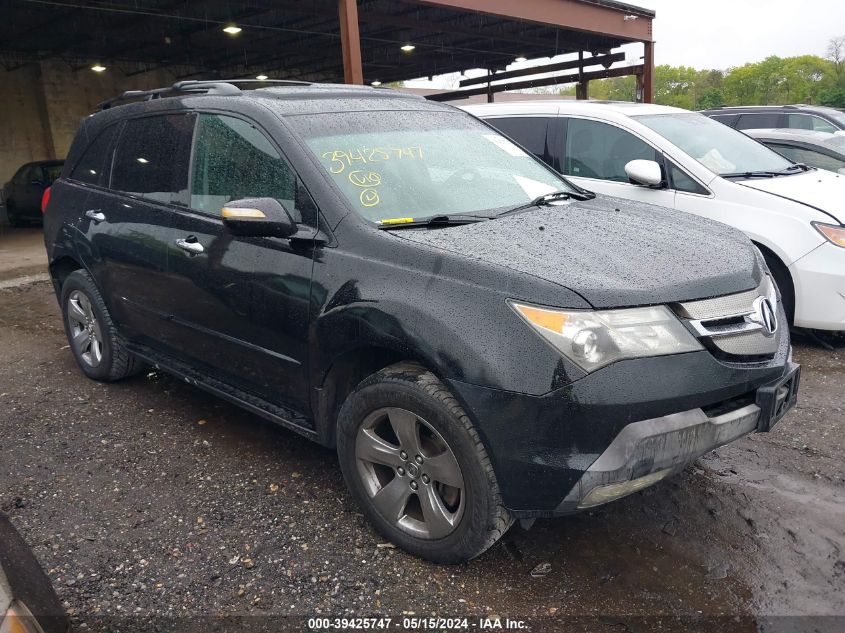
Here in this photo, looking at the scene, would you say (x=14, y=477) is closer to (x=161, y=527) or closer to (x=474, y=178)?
(x=161, y=527)

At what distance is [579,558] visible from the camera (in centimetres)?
282

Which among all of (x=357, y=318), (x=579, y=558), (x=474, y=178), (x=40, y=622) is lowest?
(x=579, y=558)

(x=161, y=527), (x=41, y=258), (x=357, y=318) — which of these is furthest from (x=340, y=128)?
(x=41, y=258)

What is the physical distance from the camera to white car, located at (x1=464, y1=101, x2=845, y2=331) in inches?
191

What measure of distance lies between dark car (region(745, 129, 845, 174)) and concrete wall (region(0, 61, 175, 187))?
18329 millimetres

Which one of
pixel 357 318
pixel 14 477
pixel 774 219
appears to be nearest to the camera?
pixel 357 318

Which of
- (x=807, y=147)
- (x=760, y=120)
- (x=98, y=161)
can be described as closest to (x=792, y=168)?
(x=807, y=147)

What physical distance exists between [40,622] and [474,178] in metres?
2.46

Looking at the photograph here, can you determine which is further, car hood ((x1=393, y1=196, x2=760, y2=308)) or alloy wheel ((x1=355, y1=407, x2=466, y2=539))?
alloy wheel ((x1=355, y1=407, x2=466, y2=539))

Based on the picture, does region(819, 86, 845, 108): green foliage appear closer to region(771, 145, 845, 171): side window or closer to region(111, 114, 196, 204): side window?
region(771, 145, 845, 171): side window

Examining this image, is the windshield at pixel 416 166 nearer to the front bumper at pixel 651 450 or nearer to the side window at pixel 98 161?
the front bumper at pixel 651 450

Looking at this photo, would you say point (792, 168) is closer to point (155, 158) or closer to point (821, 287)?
point (821, 287)

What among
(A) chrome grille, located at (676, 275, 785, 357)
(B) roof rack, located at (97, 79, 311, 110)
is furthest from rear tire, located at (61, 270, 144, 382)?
(A) chrome grille, located at (676, 275, 785, 357)

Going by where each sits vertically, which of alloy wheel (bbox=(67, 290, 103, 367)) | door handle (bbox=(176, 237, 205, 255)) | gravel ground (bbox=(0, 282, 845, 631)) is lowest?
gravel ground (bbox=(0, 282, 845, 631))
